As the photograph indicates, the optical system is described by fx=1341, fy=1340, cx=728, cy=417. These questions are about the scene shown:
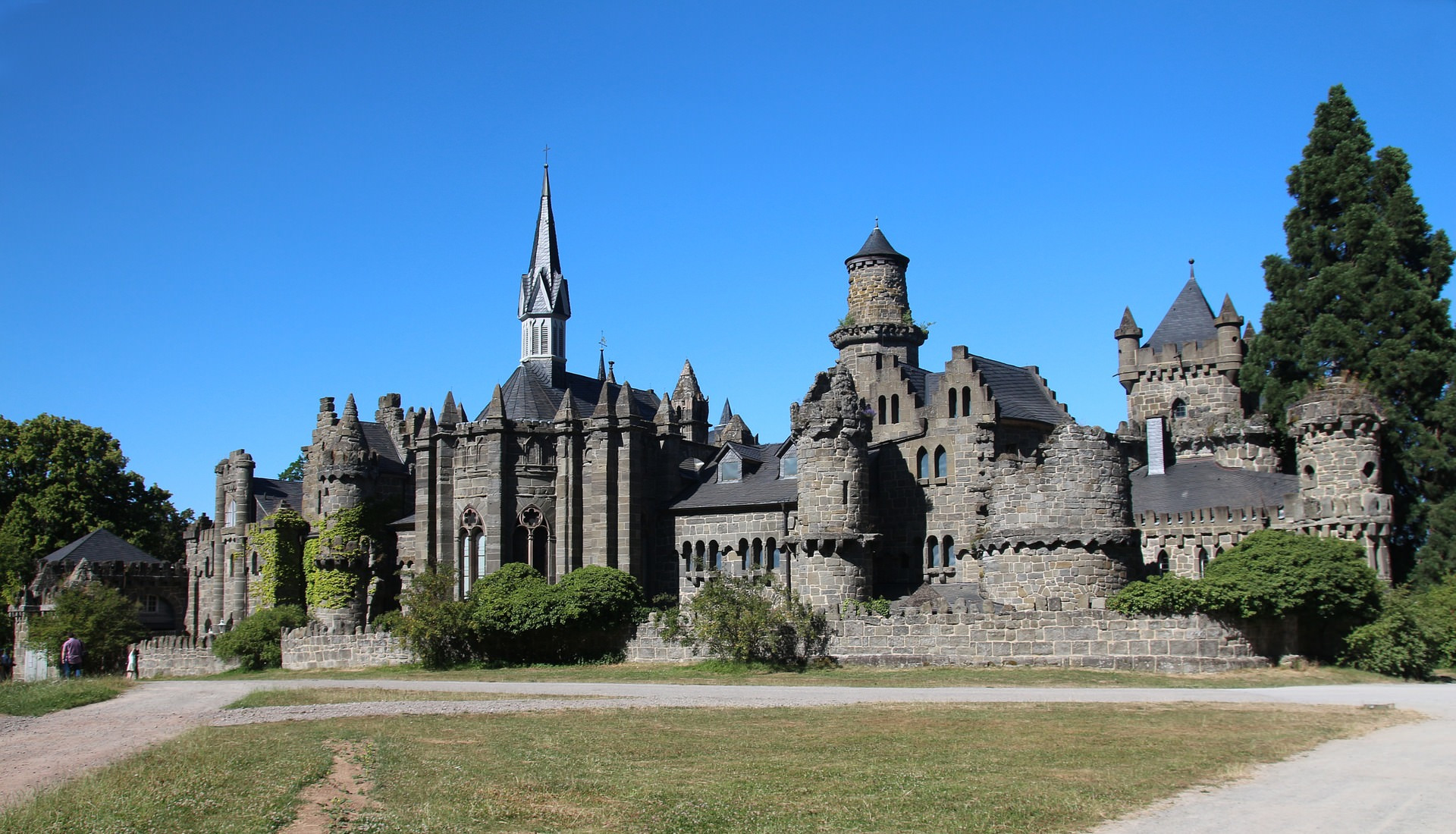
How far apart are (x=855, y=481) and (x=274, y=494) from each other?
38.3 metres

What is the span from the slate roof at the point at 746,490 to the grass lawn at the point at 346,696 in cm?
1939

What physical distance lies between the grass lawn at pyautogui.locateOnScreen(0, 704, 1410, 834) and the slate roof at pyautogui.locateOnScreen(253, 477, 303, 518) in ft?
149

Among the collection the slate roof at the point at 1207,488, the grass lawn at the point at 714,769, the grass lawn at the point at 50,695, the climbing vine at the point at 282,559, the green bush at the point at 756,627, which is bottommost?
the grass lawn at the point at 50,695

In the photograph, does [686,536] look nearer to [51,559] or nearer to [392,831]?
[51,559]

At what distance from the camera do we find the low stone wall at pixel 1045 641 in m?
36.6

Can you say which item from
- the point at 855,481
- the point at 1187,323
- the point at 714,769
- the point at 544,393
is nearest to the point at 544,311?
the point at 544,393

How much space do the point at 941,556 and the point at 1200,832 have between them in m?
34.3

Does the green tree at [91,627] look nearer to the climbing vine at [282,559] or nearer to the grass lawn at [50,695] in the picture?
the climbing vine at [282,559]

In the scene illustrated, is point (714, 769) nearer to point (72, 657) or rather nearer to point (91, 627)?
point (72, 657)

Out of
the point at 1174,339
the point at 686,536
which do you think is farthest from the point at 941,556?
the point at 1174,339

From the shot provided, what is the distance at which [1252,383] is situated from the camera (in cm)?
5475

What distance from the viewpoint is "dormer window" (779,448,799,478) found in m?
54.2

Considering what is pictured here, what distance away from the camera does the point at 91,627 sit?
60.0 m

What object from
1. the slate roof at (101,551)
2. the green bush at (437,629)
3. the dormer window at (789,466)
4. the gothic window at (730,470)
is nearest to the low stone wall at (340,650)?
the green bush at (437,629)
